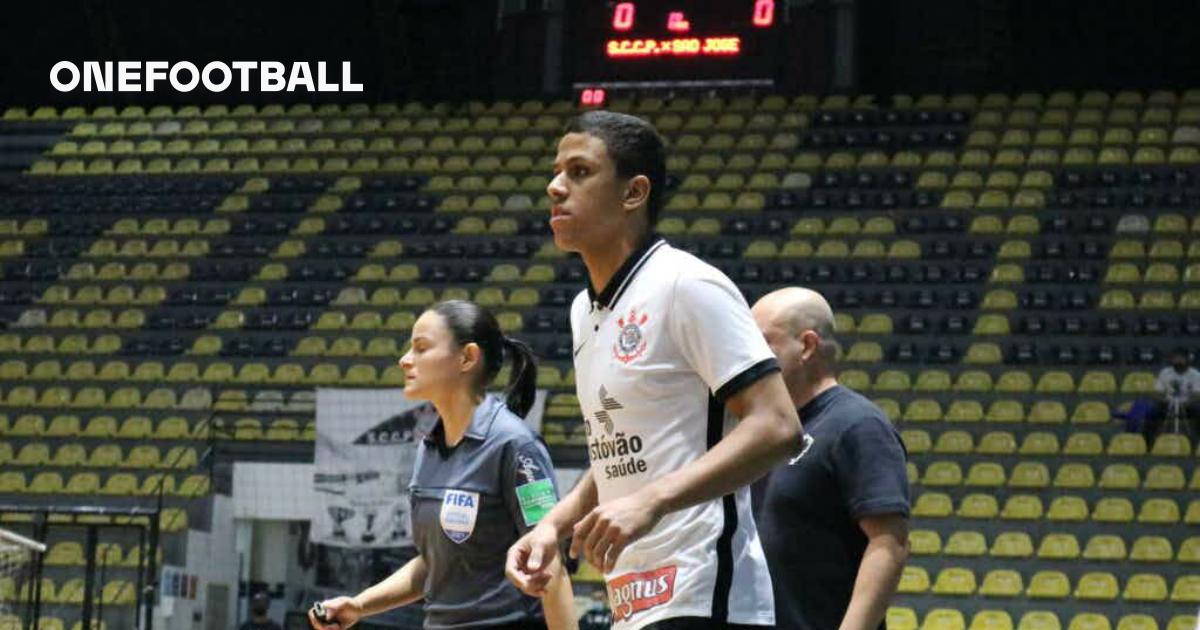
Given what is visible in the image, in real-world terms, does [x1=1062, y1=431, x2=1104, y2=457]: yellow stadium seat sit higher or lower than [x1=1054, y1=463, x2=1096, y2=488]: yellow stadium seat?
higher

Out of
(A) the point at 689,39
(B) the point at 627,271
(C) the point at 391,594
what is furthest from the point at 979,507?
(B) the point at 627,271

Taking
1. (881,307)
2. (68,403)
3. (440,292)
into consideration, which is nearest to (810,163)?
(881,307)

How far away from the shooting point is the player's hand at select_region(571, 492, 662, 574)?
259cm

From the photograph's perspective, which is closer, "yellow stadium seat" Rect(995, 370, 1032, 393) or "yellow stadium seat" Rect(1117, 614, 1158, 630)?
"yellow stadium seat" Rect(1117, 614, 1158, 630)

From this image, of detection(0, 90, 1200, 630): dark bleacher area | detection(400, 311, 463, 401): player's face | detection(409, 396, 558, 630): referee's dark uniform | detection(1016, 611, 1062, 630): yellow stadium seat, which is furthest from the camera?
detection(0, 90, 1200, 630): dark bleacher area

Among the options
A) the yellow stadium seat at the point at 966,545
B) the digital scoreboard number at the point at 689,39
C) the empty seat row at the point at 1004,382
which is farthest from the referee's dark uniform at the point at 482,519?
the digital scoreboard number at the point at 689,39

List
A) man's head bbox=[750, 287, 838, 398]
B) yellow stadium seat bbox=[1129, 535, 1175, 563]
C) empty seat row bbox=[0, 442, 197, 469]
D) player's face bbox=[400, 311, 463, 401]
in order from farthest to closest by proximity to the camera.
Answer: empty seat row bbox=[0, 442, 197, 469]
yellow stadium seat bbox=[1129, 535, 1175, 563]
player's face bbox=[400, 311, 463, 401]
man's head bbox=[750, 287, 838, 398]

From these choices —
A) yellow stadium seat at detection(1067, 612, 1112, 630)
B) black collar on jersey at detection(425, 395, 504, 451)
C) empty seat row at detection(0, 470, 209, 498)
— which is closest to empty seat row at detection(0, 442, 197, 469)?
empty seat row at detection(0, 470, 209, 498)

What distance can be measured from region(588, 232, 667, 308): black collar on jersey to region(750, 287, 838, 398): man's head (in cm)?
74

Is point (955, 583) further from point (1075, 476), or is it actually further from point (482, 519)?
point (482, 519)

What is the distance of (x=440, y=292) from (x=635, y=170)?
14584 millimetres

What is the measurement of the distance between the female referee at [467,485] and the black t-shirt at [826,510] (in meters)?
0.59

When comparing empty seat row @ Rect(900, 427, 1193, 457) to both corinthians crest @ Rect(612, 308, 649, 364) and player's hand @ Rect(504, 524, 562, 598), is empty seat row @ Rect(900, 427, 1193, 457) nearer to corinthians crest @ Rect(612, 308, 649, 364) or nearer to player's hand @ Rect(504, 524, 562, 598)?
corinthians crest @ Rect(612, 308, 649, 364)

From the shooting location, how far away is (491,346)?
4.62m
